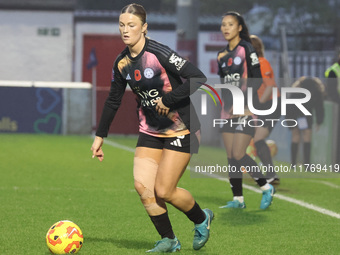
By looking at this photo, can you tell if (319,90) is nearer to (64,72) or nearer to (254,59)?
(254,59)

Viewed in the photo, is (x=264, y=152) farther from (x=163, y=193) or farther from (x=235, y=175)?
(x=163, y=193)

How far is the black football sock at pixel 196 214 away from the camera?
6789mm

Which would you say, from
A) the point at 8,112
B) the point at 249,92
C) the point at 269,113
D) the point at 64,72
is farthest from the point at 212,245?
the point at 64,72

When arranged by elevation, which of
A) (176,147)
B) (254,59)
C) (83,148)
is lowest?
(83,148)

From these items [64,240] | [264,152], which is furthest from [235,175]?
[64,240]

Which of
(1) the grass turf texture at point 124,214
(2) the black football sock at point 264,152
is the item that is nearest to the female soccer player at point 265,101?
(2) the black football sock at point 264,152

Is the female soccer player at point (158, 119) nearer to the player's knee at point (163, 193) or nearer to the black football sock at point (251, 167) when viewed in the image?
the player's knee at point (163, 193)

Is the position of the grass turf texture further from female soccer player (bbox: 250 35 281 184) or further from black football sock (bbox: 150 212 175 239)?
female soccer player (bbox: 250 35 281 184)

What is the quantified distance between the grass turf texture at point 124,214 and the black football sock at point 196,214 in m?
0.31

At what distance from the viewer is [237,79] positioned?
30.1 ft

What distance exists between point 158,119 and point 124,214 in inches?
99.1

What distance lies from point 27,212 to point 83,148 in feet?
28.3

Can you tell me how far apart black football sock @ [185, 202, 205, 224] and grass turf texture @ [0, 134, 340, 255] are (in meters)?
0.31

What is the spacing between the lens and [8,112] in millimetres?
21312
